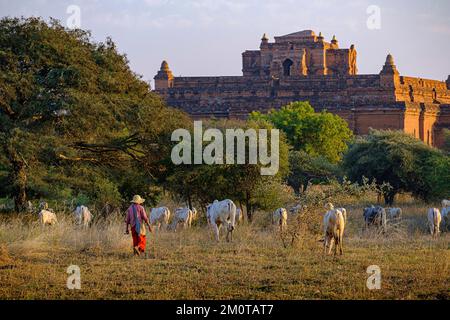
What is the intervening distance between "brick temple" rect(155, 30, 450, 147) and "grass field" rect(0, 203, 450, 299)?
25926 mm

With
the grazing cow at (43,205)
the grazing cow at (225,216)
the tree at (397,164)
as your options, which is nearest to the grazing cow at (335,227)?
the grazing cow at (225,216)

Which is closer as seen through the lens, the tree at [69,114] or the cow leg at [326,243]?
the cow leg at [326,243]

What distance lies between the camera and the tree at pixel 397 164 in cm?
2811

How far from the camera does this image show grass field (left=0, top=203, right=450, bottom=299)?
31.3 feet

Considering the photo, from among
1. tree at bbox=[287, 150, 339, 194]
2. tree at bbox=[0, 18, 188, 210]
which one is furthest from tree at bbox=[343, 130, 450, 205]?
tree at bbox=[0, 18, 188, 210]

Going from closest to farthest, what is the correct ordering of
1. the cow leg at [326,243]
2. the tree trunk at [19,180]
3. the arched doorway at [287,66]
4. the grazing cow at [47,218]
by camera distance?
the cow leg at [326,243] → the grazing cow at [47,218] → the tree trunk at [19,180] → the arched doorway at [287,66]

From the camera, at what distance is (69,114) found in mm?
16438

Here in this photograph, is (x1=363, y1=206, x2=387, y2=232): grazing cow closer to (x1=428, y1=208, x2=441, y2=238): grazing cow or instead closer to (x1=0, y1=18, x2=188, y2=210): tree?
(x1=428, y1=208, x2=441, y2=238): grazing cow

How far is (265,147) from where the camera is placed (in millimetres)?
20156

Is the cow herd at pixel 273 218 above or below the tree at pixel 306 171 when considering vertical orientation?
below

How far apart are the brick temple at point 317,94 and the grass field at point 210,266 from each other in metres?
25.9

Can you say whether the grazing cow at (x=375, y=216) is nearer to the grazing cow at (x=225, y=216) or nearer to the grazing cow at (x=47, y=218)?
the grazing cow at (x=225, y=216)
